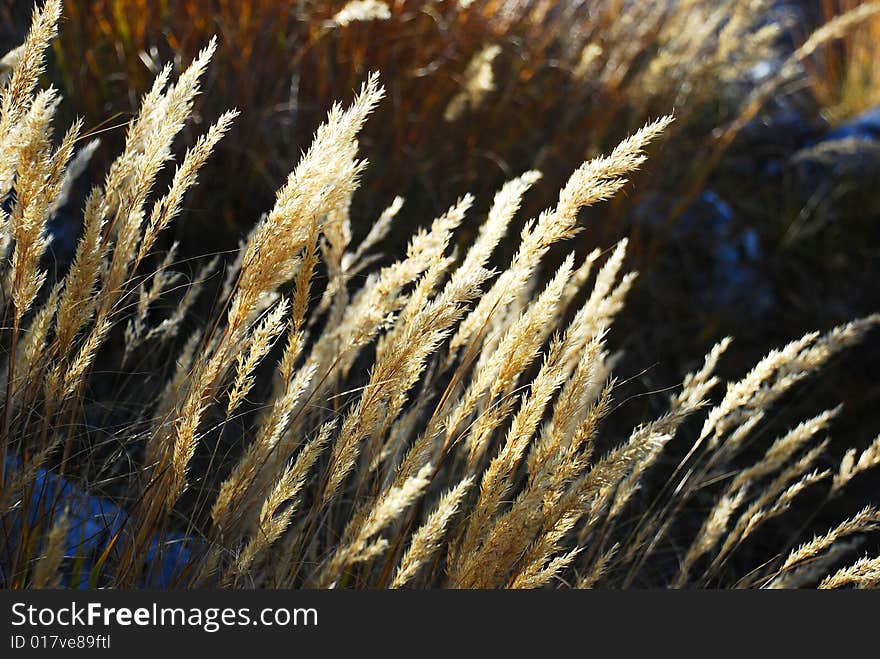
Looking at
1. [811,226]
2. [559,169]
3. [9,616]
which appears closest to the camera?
[9,616]

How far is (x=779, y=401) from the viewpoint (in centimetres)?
339

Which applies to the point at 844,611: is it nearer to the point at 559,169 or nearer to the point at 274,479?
the point at 274,479

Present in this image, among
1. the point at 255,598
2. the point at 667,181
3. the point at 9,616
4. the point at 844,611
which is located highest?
the point at 9,616

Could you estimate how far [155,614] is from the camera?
1206 mm

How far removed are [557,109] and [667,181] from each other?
2.04 ft

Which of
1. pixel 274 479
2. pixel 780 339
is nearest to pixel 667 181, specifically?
pixel 780 339

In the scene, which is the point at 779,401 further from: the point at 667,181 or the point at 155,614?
the point at 155,614

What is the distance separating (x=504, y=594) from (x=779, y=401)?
8.29 ft

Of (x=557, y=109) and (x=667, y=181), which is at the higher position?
(x=557, y=109)

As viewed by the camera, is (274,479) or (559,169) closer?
(274,479)

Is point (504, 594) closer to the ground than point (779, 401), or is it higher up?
higher up

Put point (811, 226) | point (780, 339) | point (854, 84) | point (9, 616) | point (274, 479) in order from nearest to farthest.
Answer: point (9, 616) → point (274, 479) → point (780, 339) → point (811, 226) → point (854, 84)

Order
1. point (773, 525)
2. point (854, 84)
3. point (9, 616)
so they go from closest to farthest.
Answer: point (9, 616), point (773, 525), point (854, 84)

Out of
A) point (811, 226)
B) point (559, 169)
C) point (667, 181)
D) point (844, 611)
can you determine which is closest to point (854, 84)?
point (811, 226)
